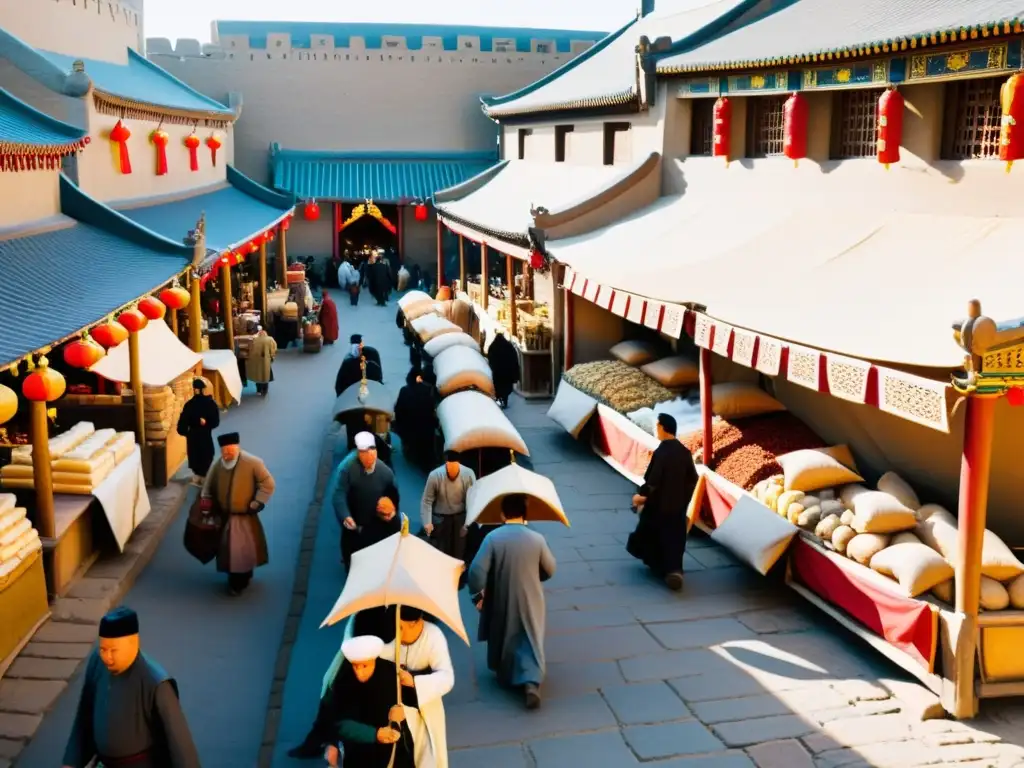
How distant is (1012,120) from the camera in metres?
9.48

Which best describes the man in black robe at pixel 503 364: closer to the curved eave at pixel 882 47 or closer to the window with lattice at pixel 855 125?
the curved eave at pixel 882 47

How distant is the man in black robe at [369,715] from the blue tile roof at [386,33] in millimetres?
30242

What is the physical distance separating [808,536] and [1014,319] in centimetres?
297

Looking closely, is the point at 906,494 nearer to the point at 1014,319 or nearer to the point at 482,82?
the point at 1014,319

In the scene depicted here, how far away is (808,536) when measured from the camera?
9547 millimetres

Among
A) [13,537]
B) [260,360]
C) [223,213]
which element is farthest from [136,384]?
[223,213]

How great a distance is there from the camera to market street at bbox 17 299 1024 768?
7410 mm

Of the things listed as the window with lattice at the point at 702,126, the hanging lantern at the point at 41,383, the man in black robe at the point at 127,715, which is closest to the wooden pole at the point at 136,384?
the hanging lantern at the point at 41,383

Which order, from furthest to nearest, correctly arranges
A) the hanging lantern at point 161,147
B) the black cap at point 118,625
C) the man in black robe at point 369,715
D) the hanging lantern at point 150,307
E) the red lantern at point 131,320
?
1. the hanging lantern at point 161,147
2. the hanging lantern at point 150,307
3. the red lantern at point 131,320
4. the man in black robe at point 369,715
5. the black cap at point 118,625

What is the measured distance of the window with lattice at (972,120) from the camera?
10.3 metres

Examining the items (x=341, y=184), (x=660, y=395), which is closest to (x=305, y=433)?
(x=660, y=395)

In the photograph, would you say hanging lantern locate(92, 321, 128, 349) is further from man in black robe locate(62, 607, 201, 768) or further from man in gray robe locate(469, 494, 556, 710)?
man in black robe locate(62, 607, 201, 768)

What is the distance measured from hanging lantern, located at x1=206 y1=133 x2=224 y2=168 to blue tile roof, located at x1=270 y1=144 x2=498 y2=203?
494 cm

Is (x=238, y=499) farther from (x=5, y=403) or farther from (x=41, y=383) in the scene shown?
(x=5, y=403)
